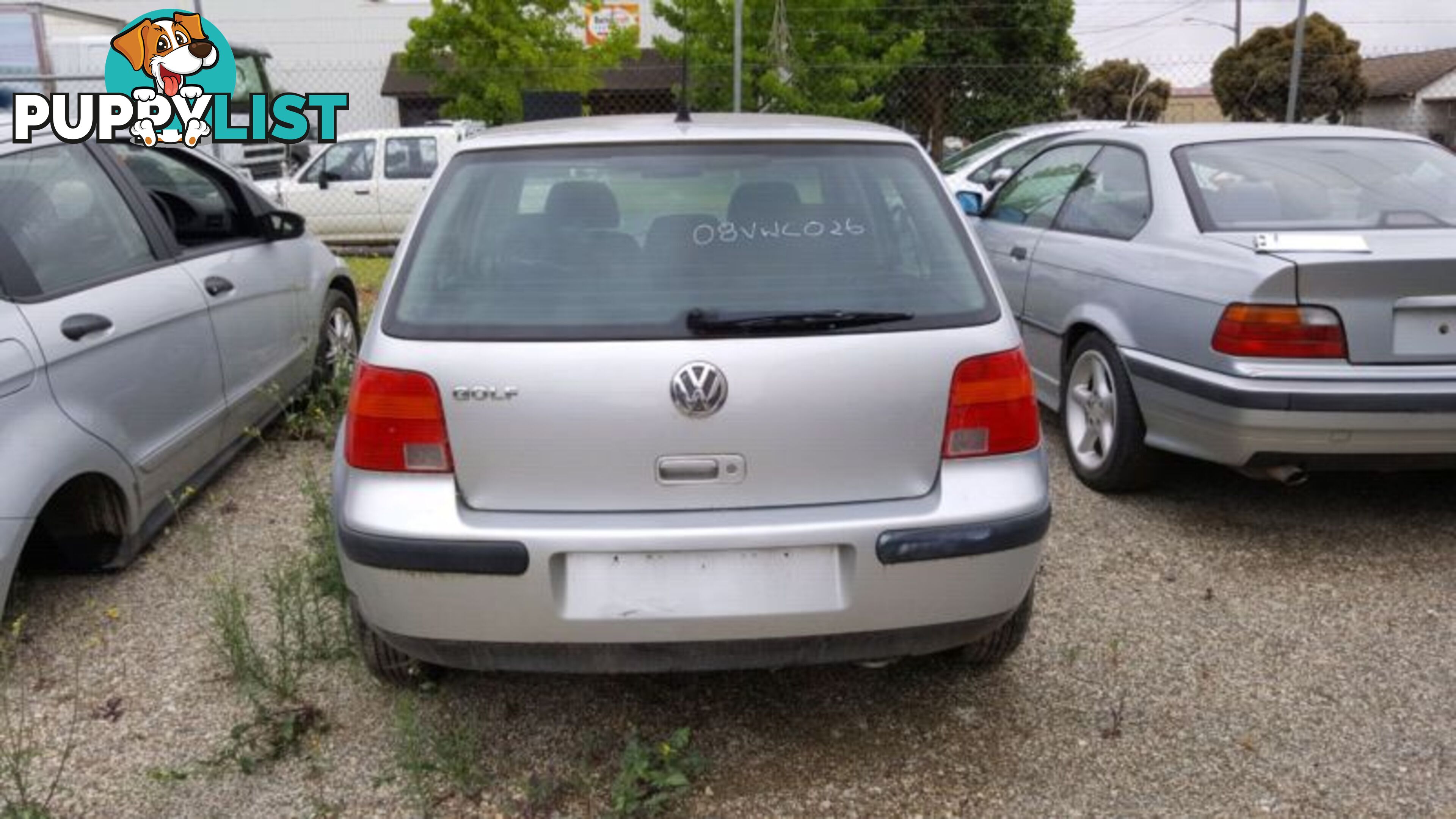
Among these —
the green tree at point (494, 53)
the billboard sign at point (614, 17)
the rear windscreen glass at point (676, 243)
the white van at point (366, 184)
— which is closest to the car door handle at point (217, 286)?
the rear windscreen glass at point (676, 243)

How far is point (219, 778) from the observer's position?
2604 millimetres

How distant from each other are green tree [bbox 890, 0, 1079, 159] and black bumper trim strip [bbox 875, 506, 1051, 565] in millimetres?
22303

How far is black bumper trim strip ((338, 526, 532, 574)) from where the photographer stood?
2264 mm

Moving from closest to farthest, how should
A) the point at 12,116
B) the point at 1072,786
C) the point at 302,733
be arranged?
the point at 1072,786 → the point at 302,733 → the point at 12,116

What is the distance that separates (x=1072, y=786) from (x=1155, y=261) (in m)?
2.23

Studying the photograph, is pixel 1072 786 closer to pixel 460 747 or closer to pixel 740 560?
pixel 740 560

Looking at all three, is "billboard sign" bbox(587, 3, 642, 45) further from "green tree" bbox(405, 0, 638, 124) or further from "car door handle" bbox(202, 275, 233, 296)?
"car door handle" bbox(202, 275, 233, 296)

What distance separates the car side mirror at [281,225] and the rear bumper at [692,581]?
2890 millimetres

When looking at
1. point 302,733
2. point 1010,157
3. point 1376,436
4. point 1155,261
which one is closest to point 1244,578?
point 1376,436

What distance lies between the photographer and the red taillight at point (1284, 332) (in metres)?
3.54

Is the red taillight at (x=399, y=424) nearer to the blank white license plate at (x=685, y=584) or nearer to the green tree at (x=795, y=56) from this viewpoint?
Result: the blank white license plate at (x=685, y=584)

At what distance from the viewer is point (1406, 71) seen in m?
43.9

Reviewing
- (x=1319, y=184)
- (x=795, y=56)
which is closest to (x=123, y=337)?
(x=1319, y=184)

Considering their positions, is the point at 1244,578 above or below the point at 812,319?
below
